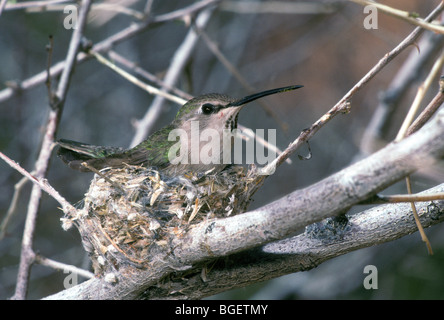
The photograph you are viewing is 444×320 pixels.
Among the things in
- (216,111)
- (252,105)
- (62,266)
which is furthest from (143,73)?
(252,105)

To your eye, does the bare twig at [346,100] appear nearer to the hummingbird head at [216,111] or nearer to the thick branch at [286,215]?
the thick branch at [286,215]

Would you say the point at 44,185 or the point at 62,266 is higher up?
the point at 44,185

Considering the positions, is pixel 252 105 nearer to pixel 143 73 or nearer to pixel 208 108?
pixel 143 73

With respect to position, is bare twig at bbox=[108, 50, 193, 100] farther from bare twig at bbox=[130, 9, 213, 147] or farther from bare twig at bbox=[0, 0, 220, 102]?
bare twig at bbox=[130, 9, 213, 147]

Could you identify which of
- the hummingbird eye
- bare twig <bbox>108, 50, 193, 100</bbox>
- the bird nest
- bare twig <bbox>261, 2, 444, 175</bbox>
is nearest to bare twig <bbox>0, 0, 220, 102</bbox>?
bare twig <bbox>108, 50, 193, 100</bbox>

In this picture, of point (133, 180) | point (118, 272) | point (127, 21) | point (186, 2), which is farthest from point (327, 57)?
point (118, 272)

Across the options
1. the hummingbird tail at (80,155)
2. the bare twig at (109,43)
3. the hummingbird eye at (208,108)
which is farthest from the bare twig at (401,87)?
the hummingbird tail at (80,155)

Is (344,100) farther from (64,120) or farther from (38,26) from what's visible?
(38,26)
